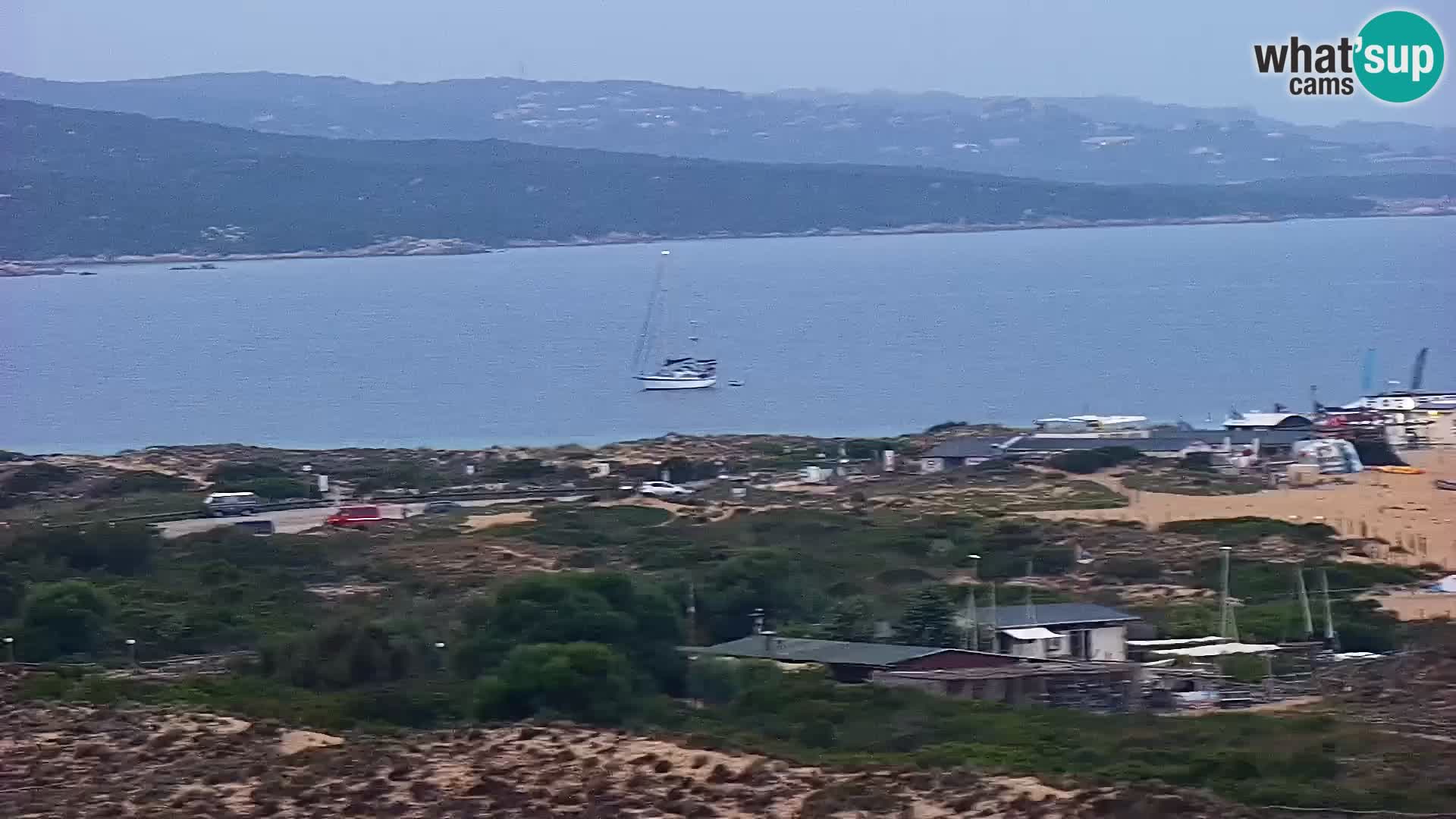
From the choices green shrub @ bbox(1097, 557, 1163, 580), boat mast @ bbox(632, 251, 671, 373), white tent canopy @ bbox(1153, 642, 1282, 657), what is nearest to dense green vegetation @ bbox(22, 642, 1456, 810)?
white tent canopy @ bbox(1153, 642, 1282, 657)

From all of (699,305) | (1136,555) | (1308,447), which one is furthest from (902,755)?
(699,305)

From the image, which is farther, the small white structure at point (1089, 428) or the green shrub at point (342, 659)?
the small white structure at point (1089, 428)

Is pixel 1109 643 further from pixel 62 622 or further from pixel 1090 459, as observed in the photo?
pixel 1090 459

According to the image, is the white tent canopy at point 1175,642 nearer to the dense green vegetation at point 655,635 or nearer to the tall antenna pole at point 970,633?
the dense green vegetation at point 655,635

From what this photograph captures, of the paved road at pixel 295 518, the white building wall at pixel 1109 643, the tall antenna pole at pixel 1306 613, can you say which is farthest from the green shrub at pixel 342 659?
the paved road at pixel 295 518

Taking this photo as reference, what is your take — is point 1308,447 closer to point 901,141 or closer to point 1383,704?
point 1383,704

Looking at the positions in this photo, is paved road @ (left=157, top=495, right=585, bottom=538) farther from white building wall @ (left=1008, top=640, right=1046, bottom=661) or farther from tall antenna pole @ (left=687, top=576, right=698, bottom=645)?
white building wall @ (left=1008, top=640, right=1046, bottom=661)
